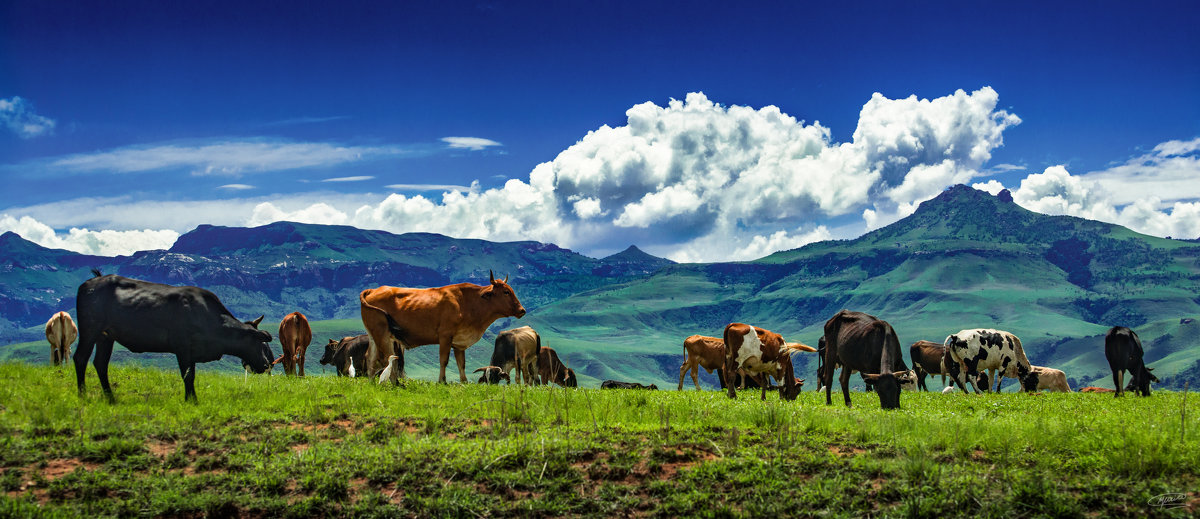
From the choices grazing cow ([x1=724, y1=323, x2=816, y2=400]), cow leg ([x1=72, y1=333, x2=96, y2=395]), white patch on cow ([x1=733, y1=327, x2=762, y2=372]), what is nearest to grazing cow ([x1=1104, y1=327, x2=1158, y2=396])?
grazing cow ([x1=724, y1=323, x2=816, y2=400])

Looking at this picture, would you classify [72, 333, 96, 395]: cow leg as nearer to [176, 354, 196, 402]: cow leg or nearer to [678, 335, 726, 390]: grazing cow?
[176, 354, 196, 402]: cow leg

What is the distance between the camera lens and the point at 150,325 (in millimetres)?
16984

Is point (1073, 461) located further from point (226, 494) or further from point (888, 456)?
point (226, 494)

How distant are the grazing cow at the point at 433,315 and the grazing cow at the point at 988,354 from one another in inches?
899

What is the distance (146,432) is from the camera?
1337cm

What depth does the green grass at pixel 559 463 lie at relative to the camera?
10656mm

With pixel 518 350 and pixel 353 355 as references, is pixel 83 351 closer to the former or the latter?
pixel 518 350

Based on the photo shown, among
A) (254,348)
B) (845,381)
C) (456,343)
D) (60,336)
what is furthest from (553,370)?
(254,348)

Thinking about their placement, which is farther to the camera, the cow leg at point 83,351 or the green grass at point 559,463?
the cow leg at point 83,351

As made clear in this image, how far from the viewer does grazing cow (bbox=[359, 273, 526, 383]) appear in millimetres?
26297

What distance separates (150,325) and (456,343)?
11146 millimetres

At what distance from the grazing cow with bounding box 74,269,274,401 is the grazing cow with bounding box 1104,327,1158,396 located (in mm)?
29490

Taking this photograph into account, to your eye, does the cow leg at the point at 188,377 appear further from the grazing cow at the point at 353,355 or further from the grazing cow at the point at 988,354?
the grazing cow at the point at 988,354

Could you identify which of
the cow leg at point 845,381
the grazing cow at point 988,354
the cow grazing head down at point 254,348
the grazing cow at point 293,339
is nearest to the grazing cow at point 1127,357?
the grazing cow at point 988,354
